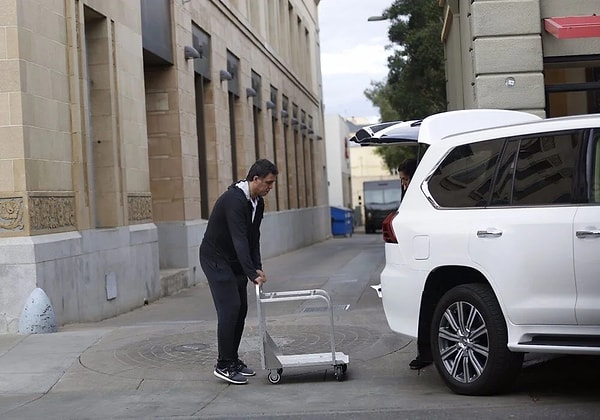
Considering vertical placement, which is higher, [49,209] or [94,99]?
[94,99]

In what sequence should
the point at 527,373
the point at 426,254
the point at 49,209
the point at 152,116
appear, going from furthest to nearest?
1. the point at 152,116
2. the point at 49,209
3. the point at 527,373
4. the point at 426,254

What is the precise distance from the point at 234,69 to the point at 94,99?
1103cm

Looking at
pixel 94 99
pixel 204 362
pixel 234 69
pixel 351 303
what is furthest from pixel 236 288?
pixel 234 69

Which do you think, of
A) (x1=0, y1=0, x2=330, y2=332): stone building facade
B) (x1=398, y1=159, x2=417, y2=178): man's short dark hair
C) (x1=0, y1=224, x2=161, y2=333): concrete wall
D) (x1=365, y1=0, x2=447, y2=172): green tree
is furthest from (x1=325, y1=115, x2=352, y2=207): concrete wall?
(x1=398, y1=159, x2=417, y2=178): man's short dark hair

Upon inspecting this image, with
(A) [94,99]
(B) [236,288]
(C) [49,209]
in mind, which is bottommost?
(B) [236,288]

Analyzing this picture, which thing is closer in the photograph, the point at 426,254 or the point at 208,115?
the point at 426,254

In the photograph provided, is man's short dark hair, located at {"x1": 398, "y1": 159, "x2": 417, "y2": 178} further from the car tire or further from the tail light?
the car tire

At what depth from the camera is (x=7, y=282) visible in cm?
1093

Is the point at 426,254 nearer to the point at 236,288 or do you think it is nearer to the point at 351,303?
the point at 236,288

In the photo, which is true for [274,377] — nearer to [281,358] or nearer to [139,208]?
[281,358]

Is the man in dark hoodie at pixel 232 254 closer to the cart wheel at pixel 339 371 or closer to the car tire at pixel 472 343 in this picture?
the cart wheel at pixel 339 371

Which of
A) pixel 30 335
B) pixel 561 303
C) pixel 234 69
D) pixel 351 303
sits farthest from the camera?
pixel 234 69

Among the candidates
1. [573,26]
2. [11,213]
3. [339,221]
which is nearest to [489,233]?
[11,213]

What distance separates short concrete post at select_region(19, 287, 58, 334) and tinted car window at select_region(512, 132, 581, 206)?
6.05 meters
